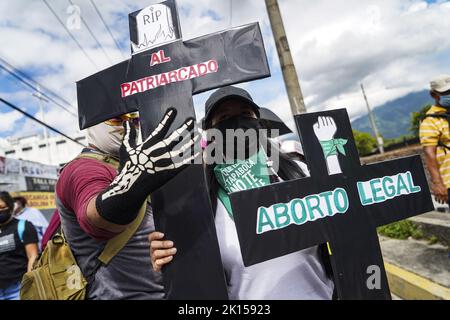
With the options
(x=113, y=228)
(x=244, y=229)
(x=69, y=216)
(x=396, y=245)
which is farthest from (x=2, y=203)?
(x=396, y=245)

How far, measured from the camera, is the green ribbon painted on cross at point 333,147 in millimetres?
1312

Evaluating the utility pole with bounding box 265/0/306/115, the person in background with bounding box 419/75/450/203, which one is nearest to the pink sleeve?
the person in background with bounding box 419/75/450/203

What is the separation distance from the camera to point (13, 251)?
3459 millimetres

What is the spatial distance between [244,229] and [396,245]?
389cm

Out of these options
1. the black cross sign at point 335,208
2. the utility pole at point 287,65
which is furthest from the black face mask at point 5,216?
the utility pole at point 287,65

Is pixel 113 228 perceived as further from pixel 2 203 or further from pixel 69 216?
pixel 2 203

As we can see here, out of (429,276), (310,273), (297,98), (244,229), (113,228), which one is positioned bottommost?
(429,276)

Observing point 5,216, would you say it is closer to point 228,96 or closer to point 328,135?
point 228,96

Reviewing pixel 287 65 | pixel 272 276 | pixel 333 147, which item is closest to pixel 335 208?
pixel 333 147

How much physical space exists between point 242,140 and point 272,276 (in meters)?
0.62

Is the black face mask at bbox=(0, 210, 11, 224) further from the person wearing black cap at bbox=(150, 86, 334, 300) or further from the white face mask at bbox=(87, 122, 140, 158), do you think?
the person wearing black cap at bbox=(150, 86, 334, 300)

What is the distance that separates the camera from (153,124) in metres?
1.30

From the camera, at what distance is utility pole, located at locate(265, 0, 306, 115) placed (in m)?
4.23

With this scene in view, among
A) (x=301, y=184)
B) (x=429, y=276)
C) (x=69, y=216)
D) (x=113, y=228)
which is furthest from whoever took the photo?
(x=429, y=276)
